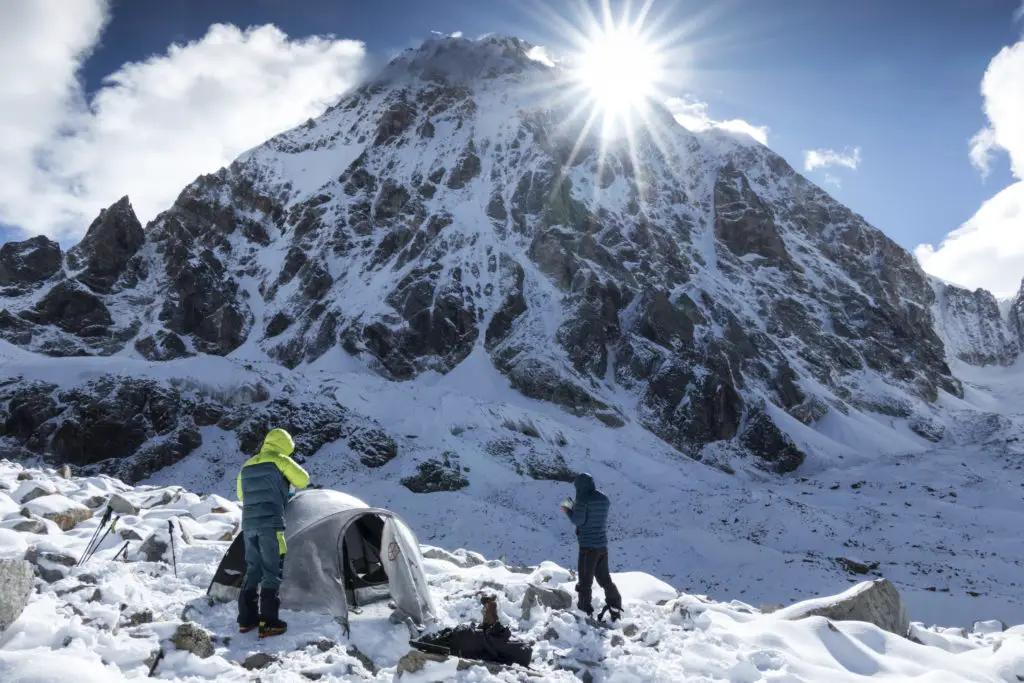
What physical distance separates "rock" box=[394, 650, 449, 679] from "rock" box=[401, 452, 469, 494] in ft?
81.3

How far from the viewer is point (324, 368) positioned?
66875 millimetres

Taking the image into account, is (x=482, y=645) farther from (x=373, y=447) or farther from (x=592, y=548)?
(x=373, y=447)

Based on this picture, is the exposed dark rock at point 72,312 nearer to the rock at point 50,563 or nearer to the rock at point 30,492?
the rock at point 30,492

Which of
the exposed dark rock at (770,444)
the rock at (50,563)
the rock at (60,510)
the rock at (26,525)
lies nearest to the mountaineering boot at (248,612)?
the rock at (50,563)

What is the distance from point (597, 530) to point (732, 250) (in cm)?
9225

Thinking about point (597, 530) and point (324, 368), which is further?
point (324, 368)

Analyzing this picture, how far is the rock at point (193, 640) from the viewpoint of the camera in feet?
21.2

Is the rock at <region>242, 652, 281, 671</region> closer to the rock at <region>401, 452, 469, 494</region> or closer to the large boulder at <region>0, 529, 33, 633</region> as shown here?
the large boulder at <region>0, 529, 33, 633</region>

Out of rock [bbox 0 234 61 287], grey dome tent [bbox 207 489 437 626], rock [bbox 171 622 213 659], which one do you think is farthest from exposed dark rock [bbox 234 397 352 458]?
rock [bbox 0 234 61 287]

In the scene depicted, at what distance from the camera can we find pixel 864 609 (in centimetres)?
974

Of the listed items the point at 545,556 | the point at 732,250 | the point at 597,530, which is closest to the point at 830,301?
the point at 732,250

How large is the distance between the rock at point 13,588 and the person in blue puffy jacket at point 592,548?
6652 mm

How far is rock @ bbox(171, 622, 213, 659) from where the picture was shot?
21.2 ft

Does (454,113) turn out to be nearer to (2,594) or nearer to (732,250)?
(732,250)
